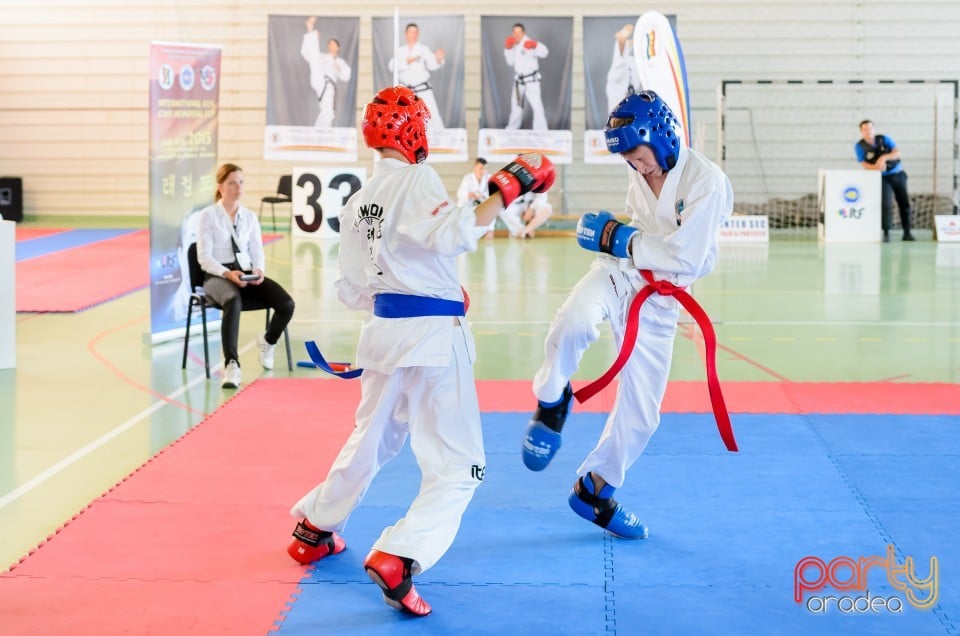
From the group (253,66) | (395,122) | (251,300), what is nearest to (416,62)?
(253,66)

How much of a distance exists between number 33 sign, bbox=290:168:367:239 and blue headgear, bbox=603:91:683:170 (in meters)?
12.8

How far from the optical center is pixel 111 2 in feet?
63.7

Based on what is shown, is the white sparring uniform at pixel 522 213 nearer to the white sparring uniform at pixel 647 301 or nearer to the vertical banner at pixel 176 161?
the vertical banner at pixel 176 161

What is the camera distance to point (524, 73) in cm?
1725

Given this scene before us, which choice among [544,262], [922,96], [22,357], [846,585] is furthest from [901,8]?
[846,585]

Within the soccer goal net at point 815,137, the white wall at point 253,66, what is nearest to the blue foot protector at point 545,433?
the soccer goal net at point 815,137

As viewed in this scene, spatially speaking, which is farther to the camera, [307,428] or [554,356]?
[307,428]

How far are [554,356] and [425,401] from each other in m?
0.62

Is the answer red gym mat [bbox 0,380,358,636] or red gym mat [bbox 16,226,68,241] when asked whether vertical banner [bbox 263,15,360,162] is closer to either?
red gym mat [bbox 16,226,68,241]

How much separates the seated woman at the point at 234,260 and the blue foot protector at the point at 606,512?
383 cm

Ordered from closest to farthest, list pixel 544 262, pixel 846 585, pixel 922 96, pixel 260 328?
pixel 846 585 < pixel 260 328 < pixel 544 262 < pixel 922 96

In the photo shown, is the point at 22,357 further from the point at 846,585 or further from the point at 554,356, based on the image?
the point at 846,585

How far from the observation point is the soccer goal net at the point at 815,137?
61.3 feet

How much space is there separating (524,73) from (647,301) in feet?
43.1
